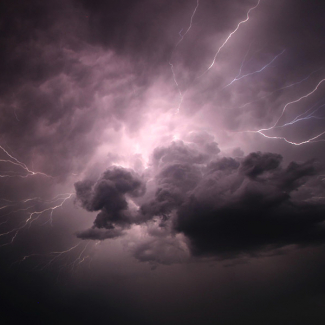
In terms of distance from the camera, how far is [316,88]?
1923 centimetres

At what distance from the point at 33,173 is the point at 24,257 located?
38.5 feet

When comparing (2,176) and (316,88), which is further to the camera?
(2,176)

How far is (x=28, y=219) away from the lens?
86.0ft

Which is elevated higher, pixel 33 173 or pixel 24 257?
pixel 33 173

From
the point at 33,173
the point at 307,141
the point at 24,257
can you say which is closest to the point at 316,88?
the point at 307,141

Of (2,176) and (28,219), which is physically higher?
(2,176)

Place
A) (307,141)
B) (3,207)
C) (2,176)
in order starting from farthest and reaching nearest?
(3,207)
(2,176)
(307,141)

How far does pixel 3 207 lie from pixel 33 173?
18.9 ft

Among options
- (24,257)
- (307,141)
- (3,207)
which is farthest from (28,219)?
(307,141)

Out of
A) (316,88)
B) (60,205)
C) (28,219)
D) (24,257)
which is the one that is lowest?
(24,257)

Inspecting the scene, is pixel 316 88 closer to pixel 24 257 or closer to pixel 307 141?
pixel 307 141

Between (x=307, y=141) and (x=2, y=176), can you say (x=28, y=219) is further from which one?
(x=307, y=141)

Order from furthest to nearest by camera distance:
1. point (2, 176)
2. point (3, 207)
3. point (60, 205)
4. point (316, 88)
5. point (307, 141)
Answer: point (60, 205) < point (3, 207) < point (2, 176) < point (307, 141) < point (316, 88)

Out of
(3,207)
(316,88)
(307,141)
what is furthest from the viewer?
(3,207)
